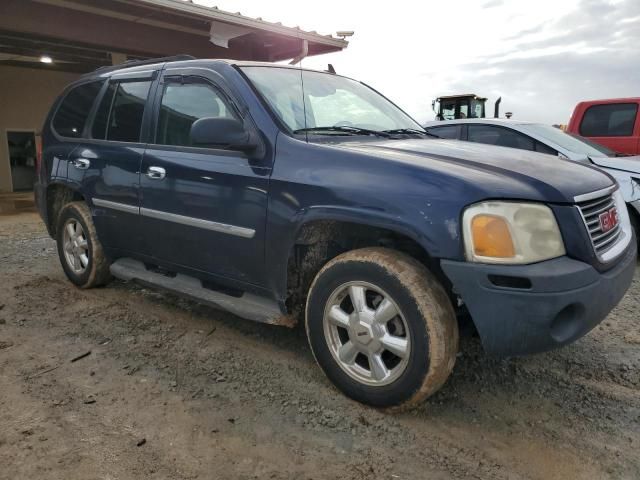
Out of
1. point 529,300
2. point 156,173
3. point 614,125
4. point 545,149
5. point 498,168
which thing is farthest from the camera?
point 614,125

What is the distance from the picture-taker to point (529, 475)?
217 cm

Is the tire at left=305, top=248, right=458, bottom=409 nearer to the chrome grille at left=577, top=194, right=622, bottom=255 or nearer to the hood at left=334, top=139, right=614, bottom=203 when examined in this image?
the hood at left=334, top=139, right=614, bottom=203

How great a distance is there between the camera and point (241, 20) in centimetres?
909

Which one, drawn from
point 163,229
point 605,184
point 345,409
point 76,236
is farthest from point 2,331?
point 605,184

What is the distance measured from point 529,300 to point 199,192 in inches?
78.4

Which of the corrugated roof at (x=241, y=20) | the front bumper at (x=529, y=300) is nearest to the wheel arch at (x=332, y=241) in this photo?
the front bumper at (x=529, y=300)

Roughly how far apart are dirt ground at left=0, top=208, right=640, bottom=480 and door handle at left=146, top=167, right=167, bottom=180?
1083 mm

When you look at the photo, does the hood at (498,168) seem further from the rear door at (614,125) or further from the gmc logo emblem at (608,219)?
the rear door at (614,125)

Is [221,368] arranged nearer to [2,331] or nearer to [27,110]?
[2,331]

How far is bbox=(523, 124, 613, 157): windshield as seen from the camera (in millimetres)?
6137

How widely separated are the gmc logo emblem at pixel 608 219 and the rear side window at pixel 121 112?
9.93 feet

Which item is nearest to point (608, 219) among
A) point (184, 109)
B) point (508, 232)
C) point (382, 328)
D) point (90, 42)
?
point (508, 232)

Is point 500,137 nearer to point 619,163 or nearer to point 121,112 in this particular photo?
point 619,163

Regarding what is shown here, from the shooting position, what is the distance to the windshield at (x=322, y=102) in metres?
3.15
